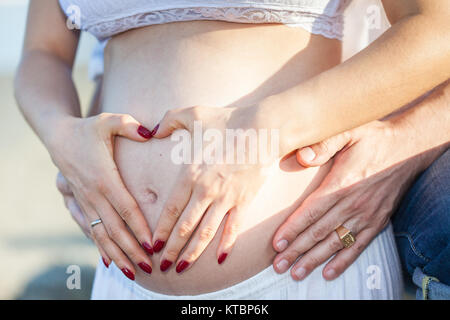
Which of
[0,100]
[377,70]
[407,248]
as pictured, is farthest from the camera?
[0,100]

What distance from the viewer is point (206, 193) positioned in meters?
0.70

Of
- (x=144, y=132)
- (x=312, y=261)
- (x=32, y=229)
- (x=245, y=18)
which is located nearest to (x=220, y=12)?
(x=245, y=18)

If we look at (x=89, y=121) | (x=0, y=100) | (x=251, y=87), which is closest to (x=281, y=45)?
(x=251, y=87)

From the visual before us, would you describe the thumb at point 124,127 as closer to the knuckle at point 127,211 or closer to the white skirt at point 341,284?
the knuckle at point 127,211

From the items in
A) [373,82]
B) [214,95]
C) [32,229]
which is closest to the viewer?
[373,82]

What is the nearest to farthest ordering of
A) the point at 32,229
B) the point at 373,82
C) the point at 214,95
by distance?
the point at 373,82
the point at 214,95
the point at 32,229

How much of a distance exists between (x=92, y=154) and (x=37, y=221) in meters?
2.56

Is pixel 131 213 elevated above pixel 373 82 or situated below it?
below

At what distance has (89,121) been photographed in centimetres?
82

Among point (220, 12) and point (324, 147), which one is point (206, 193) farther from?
point (220, 12)

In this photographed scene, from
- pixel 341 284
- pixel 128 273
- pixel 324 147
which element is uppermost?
pixel 324 147

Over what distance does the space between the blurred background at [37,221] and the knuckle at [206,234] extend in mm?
514
